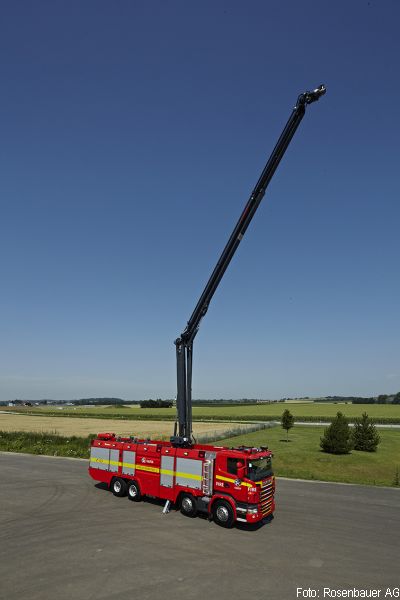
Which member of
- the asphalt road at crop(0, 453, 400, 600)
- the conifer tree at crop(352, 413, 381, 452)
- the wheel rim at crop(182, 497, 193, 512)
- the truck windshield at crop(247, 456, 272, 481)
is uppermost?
the truck windshield at crop(247, 456, 272, 481)

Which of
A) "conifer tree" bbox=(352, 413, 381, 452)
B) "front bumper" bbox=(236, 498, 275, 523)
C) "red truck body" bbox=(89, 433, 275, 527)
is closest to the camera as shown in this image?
"front bumper" bbox=(236, 498, 275, 523)

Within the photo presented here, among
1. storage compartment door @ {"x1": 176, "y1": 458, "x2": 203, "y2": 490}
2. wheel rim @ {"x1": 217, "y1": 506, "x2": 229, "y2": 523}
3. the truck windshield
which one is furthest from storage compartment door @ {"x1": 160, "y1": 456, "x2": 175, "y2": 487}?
the truck windshield

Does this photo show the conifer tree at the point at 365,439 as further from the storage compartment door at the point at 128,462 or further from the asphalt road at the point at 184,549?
the storage compartment door at the point at 128,462

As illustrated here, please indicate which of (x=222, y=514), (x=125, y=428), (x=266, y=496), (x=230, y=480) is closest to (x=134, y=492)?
(x=222, y=514)

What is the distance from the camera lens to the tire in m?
19.3

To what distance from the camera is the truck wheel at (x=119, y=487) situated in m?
19.9

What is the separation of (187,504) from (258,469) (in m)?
3.43

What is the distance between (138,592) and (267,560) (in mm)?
4165

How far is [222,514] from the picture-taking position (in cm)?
1578

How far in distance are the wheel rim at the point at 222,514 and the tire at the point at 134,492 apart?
4.90 m

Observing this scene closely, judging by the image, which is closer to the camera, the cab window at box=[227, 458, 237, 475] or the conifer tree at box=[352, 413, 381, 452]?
the cab window at box=[227, 458, 237, 475]

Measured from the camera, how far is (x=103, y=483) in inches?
901

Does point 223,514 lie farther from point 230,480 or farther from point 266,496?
point 266,496

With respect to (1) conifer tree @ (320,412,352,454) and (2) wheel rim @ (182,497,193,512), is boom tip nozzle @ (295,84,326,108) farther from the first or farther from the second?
(1) conifer tree @ (320,412,352,454)
